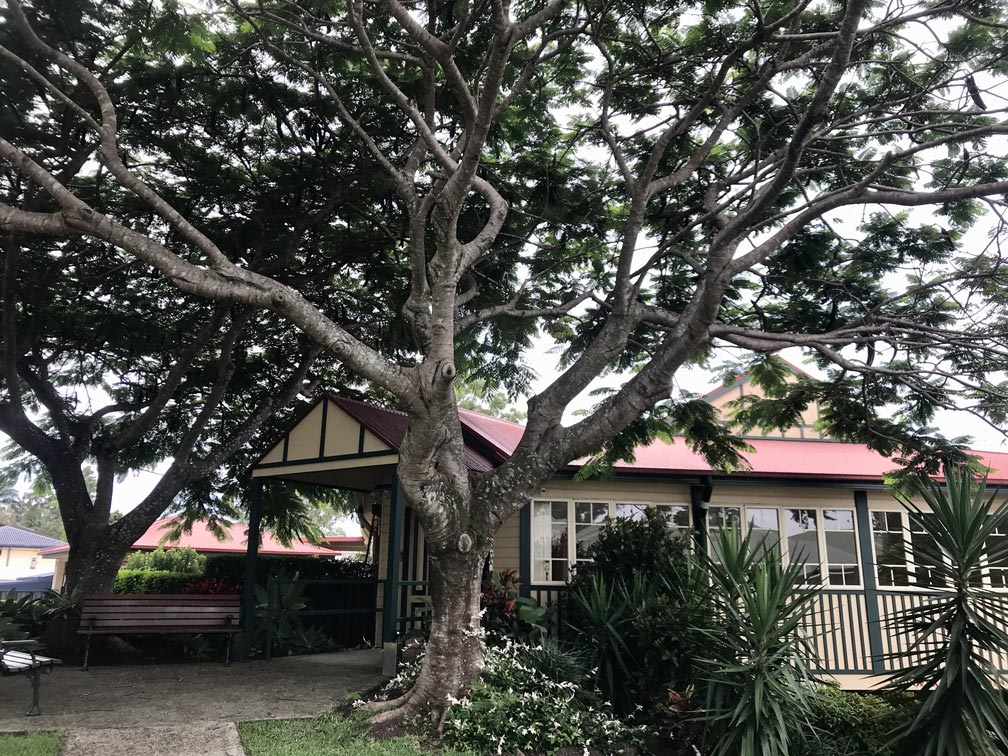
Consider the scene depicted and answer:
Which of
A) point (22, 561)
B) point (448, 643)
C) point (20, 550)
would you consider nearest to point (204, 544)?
point (448, 643)

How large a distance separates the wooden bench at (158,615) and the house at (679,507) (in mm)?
2139

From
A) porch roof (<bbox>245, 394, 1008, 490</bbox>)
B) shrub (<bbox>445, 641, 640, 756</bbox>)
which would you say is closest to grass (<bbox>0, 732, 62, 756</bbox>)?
shrub (<bbox>445, 641, 640, 756</bbox>)

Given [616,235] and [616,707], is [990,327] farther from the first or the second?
[616,707]

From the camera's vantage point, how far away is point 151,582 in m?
19.3

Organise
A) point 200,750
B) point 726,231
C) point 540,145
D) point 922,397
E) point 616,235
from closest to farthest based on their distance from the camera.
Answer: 1. point 200,750
2. point 726,231
3. point 922,397
4. point 540,145
5. point 616,235

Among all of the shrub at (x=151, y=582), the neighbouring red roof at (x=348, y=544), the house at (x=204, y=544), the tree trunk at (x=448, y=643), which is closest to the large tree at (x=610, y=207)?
the tree trunk at (x=448, y=643)

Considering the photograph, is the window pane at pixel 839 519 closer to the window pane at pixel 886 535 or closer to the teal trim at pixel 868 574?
the teal trim at pixel 868 574

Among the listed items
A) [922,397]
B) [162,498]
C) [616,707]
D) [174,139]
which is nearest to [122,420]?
[162,498]

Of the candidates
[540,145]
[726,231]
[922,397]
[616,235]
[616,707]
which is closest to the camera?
[726,231]

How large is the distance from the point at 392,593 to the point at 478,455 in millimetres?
3485

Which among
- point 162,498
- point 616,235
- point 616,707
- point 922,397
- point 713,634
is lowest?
point 616,707

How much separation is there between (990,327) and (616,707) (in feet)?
21.2

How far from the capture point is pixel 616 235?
11.8m

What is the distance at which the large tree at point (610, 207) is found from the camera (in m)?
7.34
